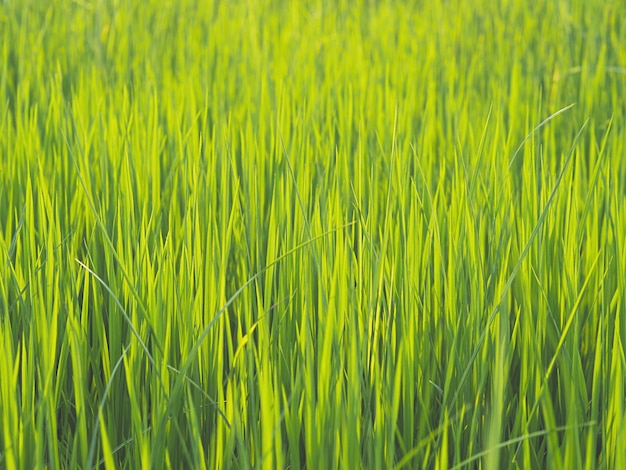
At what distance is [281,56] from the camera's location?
2287mm

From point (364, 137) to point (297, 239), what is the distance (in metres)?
0.44

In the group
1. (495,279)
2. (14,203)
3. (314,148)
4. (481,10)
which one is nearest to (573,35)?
(481,10)

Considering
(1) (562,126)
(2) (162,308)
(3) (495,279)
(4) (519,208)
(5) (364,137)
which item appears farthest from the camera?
(1) (562,126)

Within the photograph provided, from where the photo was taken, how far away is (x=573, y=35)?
104 inches

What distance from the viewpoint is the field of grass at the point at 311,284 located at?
79cm

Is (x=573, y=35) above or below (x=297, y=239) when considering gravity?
above

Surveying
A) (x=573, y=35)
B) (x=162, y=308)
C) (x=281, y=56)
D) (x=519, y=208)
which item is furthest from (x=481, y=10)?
(x=162, y=308)

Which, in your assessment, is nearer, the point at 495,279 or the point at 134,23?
the point at 495,279

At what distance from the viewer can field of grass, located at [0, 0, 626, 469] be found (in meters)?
0.79

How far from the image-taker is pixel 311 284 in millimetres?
1024

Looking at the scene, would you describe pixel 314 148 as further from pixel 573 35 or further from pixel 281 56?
pixel 573 35

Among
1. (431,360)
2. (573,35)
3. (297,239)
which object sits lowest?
(431,360)

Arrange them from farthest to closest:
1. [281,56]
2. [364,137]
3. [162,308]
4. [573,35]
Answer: [573,35] < [281,56] < [364,137] < [162,308]

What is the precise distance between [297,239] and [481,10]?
7.46 ft
